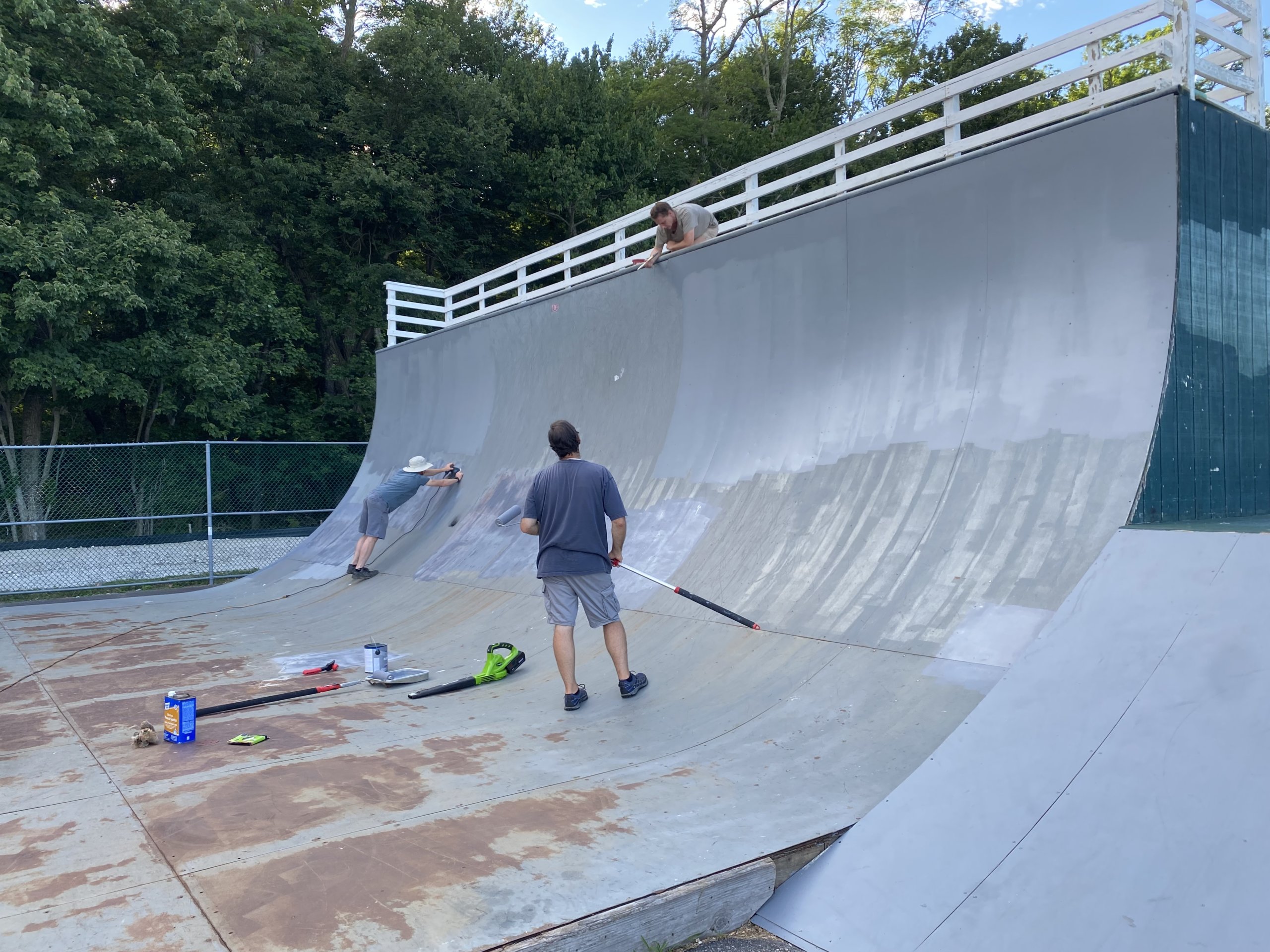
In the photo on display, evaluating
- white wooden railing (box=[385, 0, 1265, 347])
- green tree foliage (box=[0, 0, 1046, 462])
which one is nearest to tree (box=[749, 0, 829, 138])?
green tree foliage (box=[0, 0, 1046, 462])

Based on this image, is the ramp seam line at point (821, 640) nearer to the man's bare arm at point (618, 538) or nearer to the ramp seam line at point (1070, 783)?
Answer: the ramp seam line at point (1070, 783)

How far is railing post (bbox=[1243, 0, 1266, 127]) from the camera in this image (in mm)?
5684

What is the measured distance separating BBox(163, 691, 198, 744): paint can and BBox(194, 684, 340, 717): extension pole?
0.79 feet

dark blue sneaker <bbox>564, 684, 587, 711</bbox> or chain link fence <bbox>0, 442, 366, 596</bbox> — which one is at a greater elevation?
chain link fence <bbox>0, 442, 366, 596</bbox>

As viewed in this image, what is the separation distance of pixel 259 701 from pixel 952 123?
631 centimetres

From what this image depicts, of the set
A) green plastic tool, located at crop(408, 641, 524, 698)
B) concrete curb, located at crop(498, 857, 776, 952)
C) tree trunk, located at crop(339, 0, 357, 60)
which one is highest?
tree trunk, located at crop(339, 0, 357, 60)

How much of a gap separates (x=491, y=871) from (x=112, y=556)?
12.8 meters

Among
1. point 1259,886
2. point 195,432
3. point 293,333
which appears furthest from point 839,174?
point 195,432

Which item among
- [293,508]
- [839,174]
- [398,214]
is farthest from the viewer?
[398,214]

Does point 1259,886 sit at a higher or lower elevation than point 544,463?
lower

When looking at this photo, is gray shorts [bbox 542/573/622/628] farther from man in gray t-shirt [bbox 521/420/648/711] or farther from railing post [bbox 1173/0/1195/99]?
railing post [bbox 1173/0/1195/99]

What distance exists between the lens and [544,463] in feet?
33.3

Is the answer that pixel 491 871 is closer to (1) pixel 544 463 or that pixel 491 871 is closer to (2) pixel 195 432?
(1) pixel 544 463

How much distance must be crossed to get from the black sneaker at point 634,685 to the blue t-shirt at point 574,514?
704 mm
